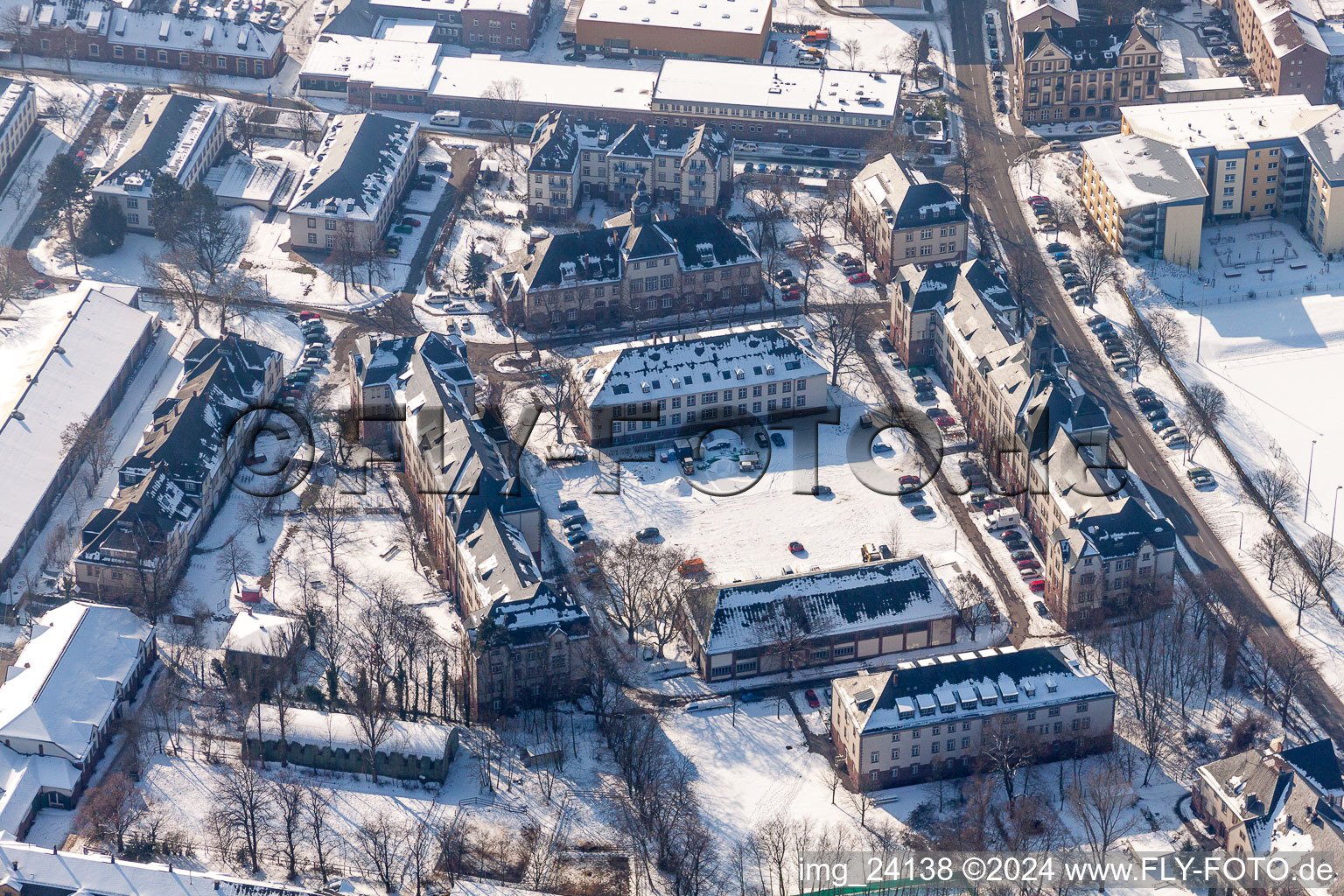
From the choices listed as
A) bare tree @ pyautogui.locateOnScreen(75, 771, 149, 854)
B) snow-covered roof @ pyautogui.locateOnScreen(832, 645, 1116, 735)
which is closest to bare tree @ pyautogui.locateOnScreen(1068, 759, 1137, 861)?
snow-covered roof @ pyautogui.locateOnScreen(832, 645, 1116, 735)

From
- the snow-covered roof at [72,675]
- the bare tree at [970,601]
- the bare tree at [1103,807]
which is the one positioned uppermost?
the bare tree at [970,601]

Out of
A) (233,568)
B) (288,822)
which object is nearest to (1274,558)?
(288,822)

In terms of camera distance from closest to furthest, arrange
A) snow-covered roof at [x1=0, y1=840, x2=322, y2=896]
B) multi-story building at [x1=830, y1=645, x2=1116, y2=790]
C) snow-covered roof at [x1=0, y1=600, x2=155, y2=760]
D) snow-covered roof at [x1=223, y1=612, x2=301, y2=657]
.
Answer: snow-covered roof at [x1=0, y1=840, x2=322, y2=896], multi-story building at [x1=830, y1=645, x2=1116, y2=790], snow-covered roof at [x1=0, y1=600, x2=155, y2=760], snow-covered roof at [x1=223, y1=612, x2=301, y2=657]

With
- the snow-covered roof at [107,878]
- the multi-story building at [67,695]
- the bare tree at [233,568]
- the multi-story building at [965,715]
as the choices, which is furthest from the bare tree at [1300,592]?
the multi-story building at [67,695]

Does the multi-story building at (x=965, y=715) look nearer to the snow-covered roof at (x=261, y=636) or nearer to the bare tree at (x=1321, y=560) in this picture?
the bare tree at (x=1321, y=560)

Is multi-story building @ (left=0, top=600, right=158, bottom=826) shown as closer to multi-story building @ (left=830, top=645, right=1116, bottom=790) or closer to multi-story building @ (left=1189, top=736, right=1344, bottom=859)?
multi-story building @ (left=830, top=645, right=1116, bottom=790)

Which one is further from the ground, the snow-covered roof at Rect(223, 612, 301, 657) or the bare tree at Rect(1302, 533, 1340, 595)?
the bare tree at Rect(1302, 533, 1340, 595)
